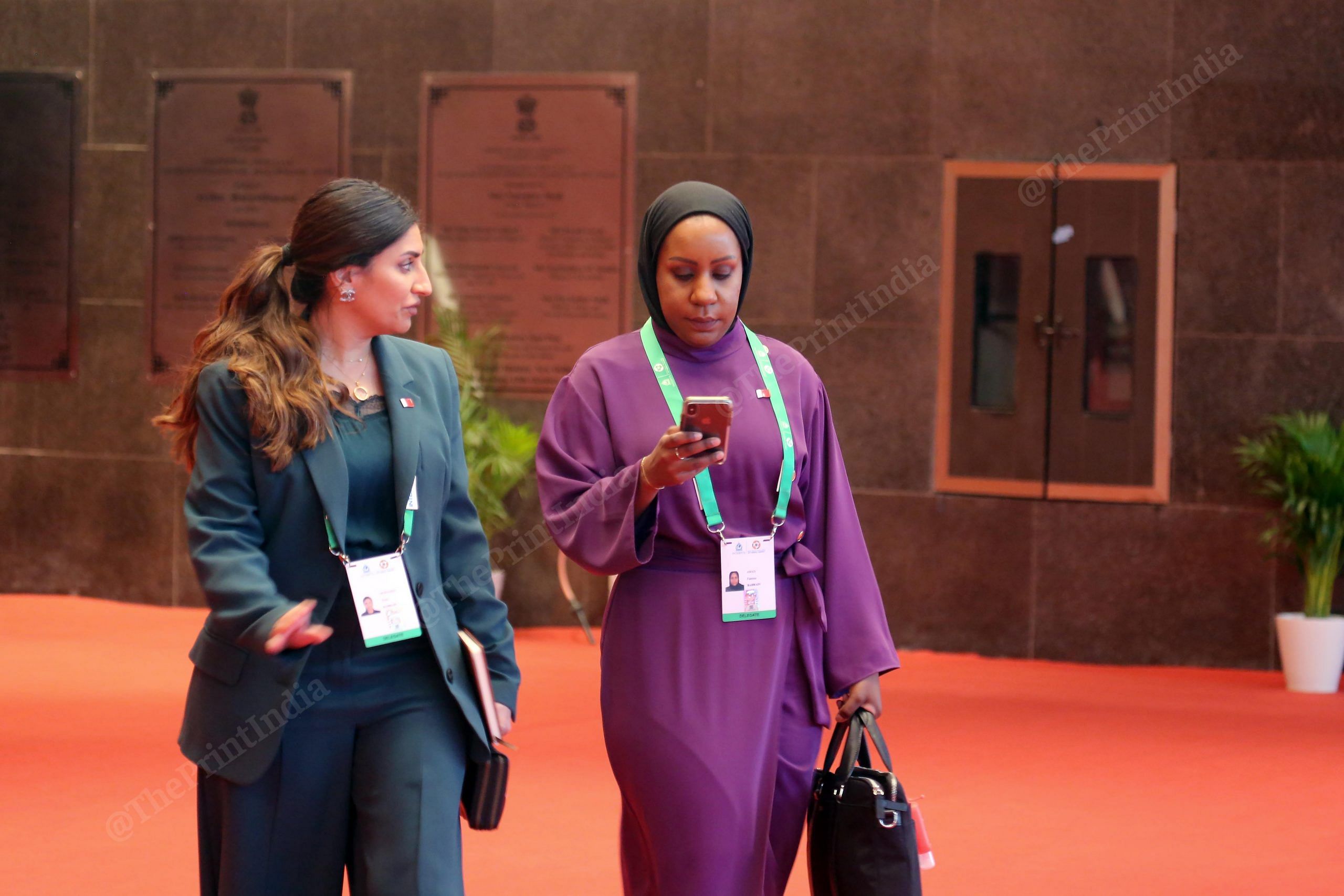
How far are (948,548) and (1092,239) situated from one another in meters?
1.92

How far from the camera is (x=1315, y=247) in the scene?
25.6 feet

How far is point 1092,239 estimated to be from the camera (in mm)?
8031

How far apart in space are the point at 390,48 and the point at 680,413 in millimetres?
6677

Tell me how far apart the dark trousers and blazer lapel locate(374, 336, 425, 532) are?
0.27 metres

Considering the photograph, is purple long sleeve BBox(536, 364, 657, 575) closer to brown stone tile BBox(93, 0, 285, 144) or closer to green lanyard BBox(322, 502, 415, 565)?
green lanyard BBox(322, 502, 415, 565)

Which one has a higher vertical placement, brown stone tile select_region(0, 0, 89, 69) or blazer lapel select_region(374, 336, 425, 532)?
brown stone tile select_region(0, 0, 89, 69)

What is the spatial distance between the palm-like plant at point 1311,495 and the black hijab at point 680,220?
553 centimetres

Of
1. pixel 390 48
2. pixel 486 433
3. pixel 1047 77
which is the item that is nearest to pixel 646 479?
pixel 486 433

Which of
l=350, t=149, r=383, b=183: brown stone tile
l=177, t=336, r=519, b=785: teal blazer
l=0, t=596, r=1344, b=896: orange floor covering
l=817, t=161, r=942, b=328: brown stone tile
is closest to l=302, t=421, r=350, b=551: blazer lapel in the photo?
l=177, t=336, r=519, b=785: teal blazer

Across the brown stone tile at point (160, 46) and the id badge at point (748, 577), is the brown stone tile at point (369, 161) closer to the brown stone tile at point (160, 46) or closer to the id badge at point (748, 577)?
the brown stone tile at point (160, 46)

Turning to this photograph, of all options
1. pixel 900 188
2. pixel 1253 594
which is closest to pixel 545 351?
pixel 900 188

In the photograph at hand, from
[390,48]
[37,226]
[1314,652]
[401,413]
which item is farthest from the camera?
[37,226]

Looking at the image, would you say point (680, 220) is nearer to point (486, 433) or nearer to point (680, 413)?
point (680, 413)

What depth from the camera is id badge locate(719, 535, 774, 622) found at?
2.57 m
